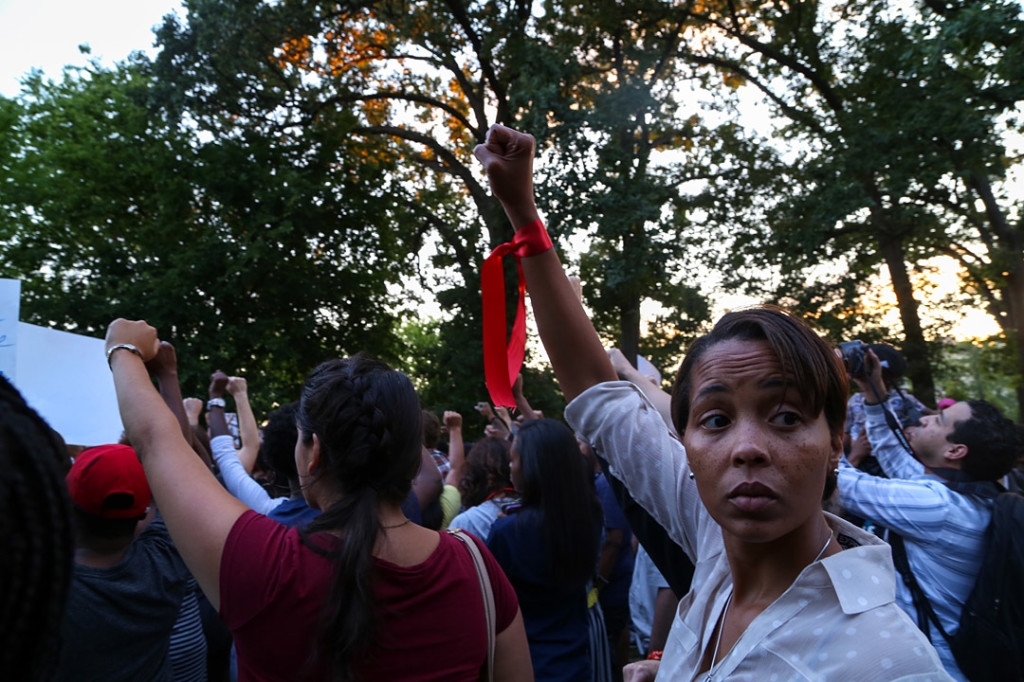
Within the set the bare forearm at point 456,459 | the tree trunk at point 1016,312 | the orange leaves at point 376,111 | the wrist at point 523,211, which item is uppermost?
the orange leaves at point 376,111

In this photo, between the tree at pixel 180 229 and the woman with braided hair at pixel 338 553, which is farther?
the tree at pixel 180 229

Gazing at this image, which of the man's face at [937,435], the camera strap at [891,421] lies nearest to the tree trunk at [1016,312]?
the camera strap at [891,421]

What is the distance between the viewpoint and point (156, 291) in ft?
42.2

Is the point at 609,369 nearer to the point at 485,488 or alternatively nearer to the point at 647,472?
the point at 647,472

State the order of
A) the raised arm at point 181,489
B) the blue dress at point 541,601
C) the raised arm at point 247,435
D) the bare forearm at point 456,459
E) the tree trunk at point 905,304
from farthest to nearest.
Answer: the tree trunk at point 905,304
the bare forearm at point 456,459
the raised arm at point 247,435
the blue dress at point 541,601
the raised arm at point 181,489

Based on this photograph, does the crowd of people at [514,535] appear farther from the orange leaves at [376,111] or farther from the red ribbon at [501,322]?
the orange leaves at [376,111]

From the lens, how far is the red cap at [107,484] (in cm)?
227

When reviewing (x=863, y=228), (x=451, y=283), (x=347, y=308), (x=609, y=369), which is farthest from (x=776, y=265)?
(x=609, y=369)

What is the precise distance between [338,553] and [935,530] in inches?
88.4

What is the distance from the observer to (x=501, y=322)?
1.63 metres

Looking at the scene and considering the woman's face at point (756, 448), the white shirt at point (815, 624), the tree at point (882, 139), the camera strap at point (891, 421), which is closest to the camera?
the white shirt at point (815, 624)

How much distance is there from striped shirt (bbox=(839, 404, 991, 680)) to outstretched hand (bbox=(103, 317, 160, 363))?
94.7 inches

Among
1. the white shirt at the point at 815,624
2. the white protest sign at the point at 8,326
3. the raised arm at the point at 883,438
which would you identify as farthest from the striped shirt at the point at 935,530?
the white protest sign at the point at 8,326

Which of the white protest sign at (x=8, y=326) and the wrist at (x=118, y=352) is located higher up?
the white protest sign at (x=8, y=326)
